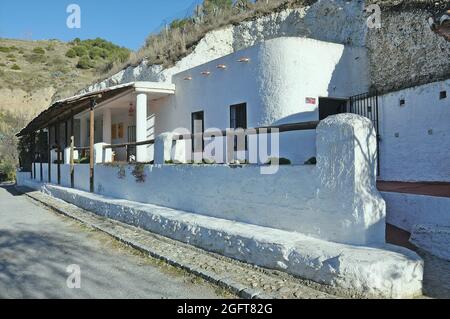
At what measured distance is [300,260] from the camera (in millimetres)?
5125

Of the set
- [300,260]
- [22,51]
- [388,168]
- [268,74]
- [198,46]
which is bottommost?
[300,260]

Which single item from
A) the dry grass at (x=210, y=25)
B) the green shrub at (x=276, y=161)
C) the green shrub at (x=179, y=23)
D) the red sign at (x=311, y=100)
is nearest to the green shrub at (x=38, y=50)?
the green shrub at (x=179, y=23)


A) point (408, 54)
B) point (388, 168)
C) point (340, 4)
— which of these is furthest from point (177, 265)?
point (340, 4)

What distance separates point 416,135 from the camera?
8.84 meters

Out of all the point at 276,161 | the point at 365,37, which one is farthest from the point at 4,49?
the point at 276,161

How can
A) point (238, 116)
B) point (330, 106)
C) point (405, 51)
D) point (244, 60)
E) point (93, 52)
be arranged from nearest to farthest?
1. point (405, 51)
2. point (330, 106)
3. point (244, 60)
4. point (238, 116)
5. point (93, 52)

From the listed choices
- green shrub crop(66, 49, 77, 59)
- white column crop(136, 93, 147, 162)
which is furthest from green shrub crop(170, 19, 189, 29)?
green shrub crop(66, 49, 77, 59)

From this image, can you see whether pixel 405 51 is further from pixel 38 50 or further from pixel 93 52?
pixel 38 50

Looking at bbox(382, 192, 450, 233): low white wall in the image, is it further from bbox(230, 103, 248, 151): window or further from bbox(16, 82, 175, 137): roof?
bbox(16, 82, 175, 137): roof

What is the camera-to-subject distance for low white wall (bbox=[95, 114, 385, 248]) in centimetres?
509

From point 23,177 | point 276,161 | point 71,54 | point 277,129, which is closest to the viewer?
point 276,161

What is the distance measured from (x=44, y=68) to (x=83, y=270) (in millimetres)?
56583
